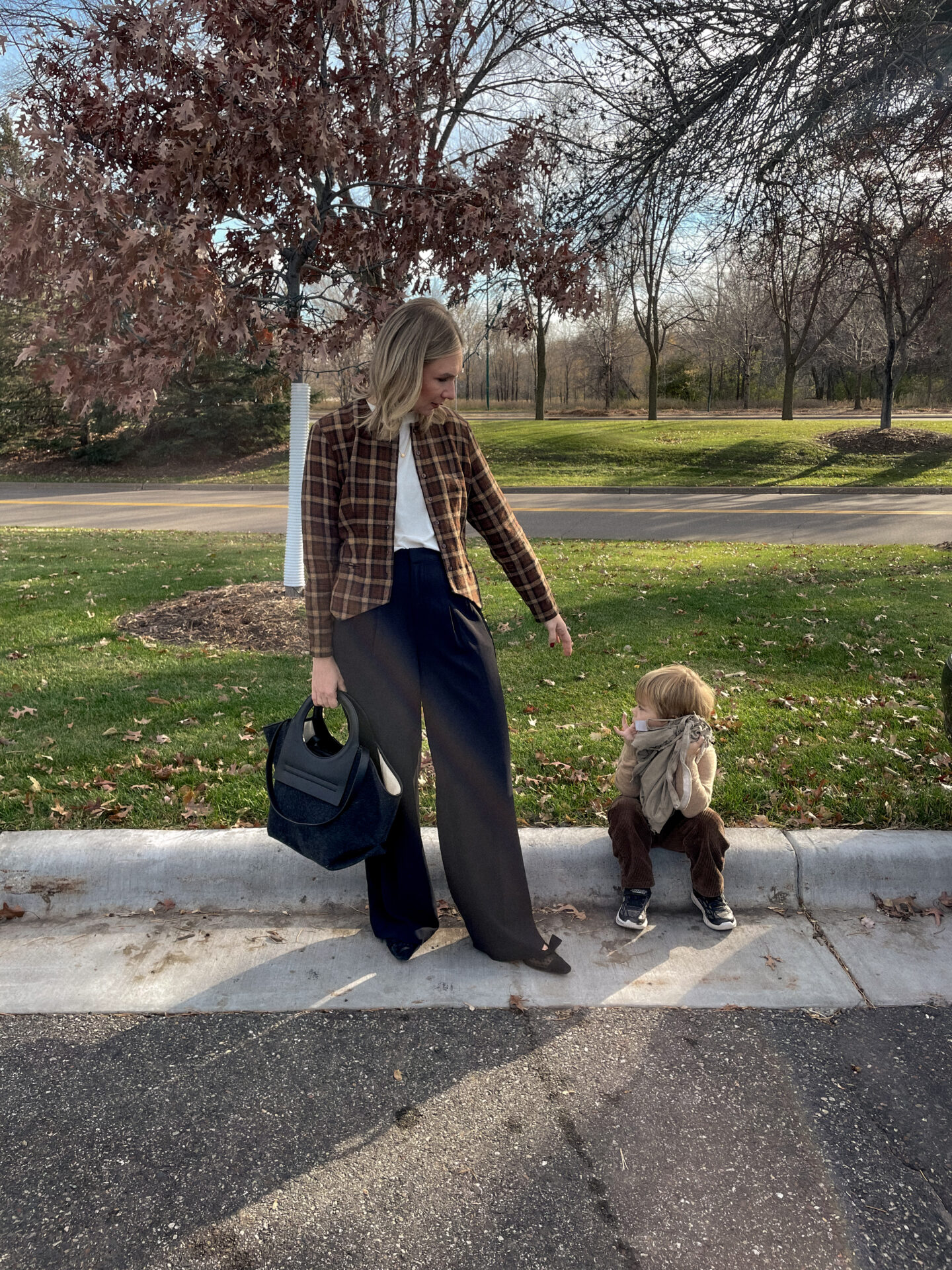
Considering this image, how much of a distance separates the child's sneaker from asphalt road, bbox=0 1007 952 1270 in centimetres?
44

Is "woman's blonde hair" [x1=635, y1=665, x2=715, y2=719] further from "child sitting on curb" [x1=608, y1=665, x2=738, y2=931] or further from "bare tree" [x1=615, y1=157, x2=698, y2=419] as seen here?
"bare tree" [x1=615, y1=157, x2=698, y2=419]

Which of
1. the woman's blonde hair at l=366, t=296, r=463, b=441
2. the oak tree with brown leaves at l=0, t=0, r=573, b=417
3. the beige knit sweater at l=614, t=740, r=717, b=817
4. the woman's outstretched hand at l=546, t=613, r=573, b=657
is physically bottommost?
the beige knit sweater at l=614, t=740, r=717, b=817

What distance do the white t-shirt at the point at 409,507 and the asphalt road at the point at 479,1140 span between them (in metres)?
1.45

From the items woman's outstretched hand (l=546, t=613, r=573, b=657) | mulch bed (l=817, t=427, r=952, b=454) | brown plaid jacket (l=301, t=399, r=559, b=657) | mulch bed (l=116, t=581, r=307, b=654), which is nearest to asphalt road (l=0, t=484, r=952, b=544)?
mulch bed (l=817, t=427, r=952, b=454)

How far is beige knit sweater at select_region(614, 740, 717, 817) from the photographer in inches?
121

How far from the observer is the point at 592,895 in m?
3.31

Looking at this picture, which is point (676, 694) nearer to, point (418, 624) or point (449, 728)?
point (449, 728)

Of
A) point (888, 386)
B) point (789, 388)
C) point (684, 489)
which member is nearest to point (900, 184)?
point (684, 489)

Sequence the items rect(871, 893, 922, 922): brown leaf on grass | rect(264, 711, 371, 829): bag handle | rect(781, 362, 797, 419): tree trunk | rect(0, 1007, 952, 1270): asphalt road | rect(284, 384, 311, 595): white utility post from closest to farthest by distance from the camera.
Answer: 1. rect(0, 1007, 952, 1270): asphalt road
2. rect(264, 711, 371, 829): bag handle
3. rect(871, 893, 922, 922): brown leaf on grass
4. rect(284, 384, 311, 595): white utility post
5. rect(781, 362, 797, 419): tree trunk

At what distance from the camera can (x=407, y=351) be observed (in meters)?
2.50

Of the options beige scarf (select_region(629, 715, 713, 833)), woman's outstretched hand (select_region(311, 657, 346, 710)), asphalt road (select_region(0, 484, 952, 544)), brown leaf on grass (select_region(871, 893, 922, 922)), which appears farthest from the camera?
asphalt road (select_region(0, 484, 952, 544))

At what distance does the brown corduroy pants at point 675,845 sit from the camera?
10.3ft

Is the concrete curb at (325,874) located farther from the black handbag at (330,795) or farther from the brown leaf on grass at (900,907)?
the black handbag at (330,795)

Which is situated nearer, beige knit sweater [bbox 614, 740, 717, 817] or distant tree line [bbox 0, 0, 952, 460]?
beige knit sweater [bbox 614, 740, 717, 817]
